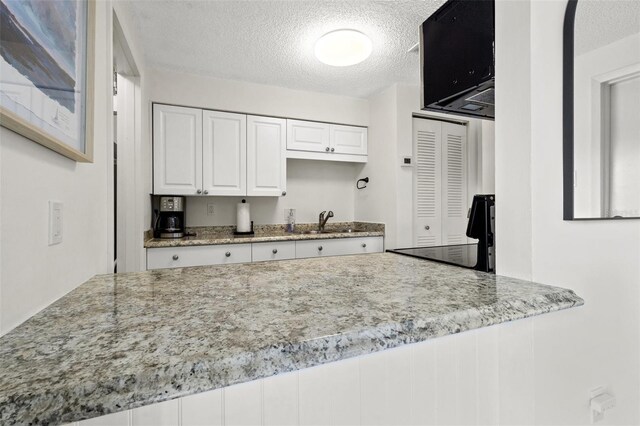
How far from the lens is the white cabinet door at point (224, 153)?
2.86m

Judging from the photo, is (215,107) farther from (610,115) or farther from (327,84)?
(610,115)

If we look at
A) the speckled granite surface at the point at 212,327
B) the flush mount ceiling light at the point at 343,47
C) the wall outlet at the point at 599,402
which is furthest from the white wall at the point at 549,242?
the flush mount ceiling light at the point at 343,47

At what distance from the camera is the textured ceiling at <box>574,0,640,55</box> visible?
88cm

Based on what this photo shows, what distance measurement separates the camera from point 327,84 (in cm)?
315

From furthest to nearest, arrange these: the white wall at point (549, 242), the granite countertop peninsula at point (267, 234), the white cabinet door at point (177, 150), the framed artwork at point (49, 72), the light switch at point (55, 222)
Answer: the white cabinet door at point (177, 150)
the granite countertop peninsula at point (267, 234)
the white wall at point (549, 242)
the light switch at point (55, 222)
the framed artwork at point (49, 72)

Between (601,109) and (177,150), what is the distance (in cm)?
282

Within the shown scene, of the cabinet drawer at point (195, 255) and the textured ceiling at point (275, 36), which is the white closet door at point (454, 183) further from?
the cabinet drawer at point (195, 255)

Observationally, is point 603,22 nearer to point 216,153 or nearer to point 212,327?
point 212,327

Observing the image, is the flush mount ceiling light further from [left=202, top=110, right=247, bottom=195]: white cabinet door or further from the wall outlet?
the wall outlet

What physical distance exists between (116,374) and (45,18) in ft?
2.55

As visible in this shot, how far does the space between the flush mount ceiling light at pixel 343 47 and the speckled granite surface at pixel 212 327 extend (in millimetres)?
1882

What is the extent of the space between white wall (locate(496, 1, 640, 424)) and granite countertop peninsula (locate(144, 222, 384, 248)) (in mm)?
2123

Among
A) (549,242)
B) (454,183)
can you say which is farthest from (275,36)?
(454,183)

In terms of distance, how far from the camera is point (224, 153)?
2.92m
